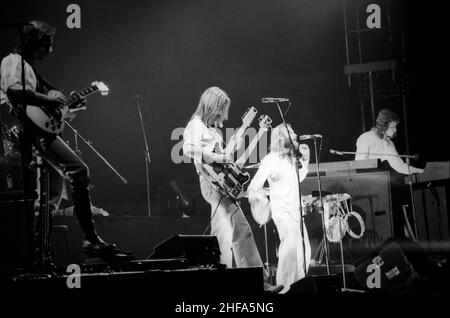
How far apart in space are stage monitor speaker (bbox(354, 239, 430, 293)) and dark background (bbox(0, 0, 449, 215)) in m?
3.31

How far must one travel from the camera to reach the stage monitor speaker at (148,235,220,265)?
4.73m

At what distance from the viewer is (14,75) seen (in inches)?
176

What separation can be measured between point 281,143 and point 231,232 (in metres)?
1.65

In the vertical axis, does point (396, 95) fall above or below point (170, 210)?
above

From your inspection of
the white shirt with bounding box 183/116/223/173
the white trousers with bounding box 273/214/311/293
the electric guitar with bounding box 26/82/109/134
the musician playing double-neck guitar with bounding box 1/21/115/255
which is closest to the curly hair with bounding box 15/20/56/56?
the musician playing double-neck guitar with bounding box 1/21/115/255

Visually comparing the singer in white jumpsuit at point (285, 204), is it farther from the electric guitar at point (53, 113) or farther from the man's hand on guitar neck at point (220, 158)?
the electric guitar at point (53, 113)

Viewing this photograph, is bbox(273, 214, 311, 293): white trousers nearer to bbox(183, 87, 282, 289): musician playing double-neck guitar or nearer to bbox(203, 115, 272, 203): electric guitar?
bbox(183, 87, 282, 289): musician playing double-neck guitar

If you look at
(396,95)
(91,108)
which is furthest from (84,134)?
(396,95)

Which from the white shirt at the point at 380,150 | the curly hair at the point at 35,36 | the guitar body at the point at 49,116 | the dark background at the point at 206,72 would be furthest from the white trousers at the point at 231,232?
the dark background at the point at 206,72

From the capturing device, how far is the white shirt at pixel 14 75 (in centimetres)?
445
